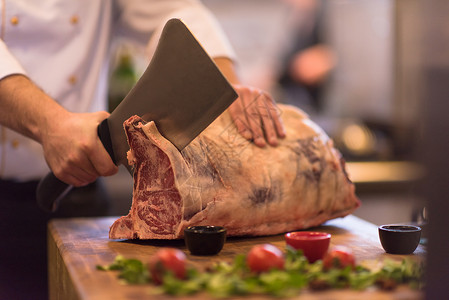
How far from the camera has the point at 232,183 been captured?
1.64 m

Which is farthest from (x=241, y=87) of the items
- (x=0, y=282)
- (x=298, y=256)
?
(x=0, y=282)

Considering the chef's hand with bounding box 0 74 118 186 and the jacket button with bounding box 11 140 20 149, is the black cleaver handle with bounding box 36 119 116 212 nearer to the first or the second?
the chef's hand with bounding box 0 74 118 186

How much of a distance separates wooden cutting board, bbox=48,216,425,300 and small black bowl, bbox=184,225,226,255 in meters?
0.02

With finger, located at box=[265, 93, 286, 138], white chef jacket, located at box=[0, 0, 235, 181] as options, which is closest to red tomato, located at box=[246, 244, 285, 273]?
finger, located at box=[265, 93, 286, 138]

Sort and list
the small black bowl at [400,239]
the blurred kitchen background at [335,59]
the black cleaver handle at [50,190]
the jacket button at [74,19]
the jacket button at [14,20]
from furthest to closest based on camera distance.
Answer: the blurred kitchen background at [335,59]
the jacket button at [74,19]
the jacket button at [14,20]
the black cleaver handle at [50,190]
the small black bowl at [400,239]

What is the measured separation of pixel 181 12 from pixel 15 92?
30.2 inches

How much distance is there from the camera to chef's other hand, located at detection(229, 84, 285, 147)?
5.82 ft

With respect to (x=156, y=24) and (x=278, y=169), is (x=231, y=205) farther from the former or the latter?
(x=156, y=24)

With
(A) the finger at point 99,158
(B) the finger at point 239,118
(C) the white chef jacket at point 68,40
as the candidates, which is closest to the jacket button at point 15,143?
(C) the white chef jacket at point 68,40

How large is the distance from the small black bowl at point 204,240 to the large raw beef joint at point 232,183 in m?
0.11

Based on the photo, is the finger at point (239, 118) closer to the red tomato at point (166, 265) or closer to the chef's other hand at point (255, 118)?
the chef's other hand at point (255, 118)

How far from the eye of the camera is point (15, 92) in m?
1.69

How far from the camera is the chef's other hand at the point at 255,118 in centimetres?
177

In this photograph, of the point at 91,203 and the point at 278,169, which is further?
the point at 91,203
